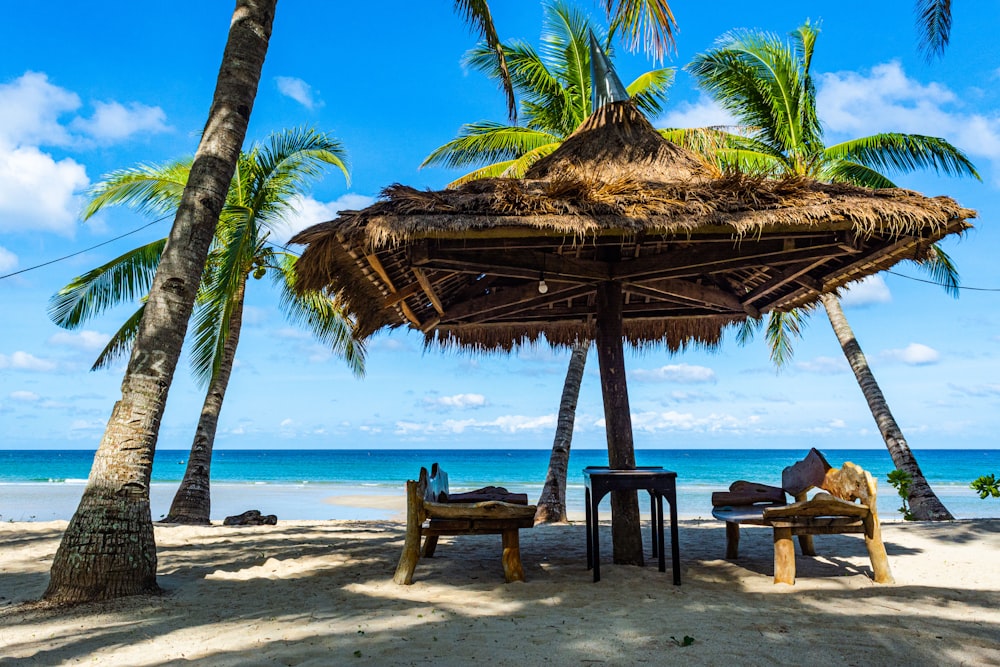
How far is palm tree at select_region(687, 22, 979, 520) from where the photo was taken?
11.8 metres

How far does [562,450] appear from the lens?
1027 centimetres

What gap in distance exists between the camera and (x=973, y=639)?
3.21 meters

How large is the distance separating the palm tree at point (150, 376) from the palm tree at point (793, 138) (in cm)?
823

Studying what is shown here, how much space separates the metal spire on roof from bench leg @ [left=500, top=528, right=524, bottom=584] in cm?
385

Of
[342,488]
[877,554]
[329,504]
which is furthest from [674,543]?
[342,488]

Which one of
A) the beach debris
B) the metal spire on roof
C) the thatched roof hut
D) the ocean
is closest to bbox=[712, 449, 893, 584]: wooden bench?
the thatched roof hut

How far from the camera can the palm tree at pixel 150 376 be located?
14.1ft

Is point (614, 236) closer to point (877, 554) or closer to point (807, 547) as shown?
point (877, 554)

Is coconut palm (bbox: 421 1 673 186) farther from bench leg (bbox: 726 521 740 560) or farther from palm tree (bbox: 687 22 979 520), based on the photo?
bench leg (bbox: 726 521 740 560)

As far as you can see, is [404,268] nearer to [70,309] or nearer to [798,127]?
[70,309]

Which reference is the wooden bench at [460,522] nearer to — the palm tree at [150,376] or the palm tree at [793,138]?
the palm tree at [150,376]

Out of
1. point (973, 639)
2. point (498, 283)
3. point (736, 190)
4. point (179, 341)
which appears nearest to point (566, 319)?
point (498, 283)

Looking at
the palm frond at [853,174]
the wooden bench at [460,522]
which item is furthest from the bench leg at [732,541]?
the palm frond at [853,174]

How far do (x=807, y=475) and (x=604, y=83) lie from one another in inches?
150
